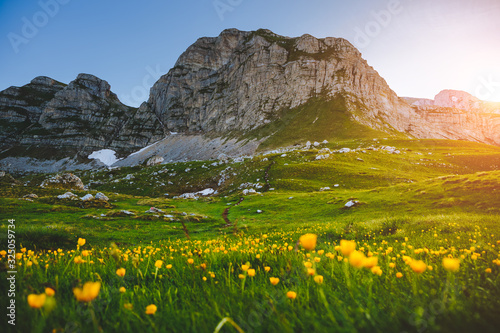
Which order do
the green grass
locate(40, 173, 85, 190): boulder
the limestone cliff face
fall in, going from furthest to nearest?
the limestone cliff face, the green grass, locate(40, 173, 85, 190): boulder

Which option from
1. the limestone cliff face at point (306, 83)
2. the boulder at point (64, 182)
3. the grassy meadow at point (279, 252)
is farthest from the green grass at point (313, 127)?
the boulder at point (64, 182)

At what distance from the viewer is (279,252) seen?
4.21 m

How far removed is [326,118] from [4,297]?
15961 cm

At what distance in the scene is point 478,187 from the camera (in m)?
24.0

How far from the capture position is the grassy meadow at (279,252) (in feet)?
5.19

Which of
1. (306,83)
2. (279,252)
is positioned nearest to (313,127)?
(306,83)

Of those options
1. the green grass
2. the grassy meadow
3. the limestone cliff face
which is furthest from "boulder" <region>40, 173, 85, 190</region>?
the limestone cliff face

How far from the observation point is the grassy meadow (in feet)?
5.19

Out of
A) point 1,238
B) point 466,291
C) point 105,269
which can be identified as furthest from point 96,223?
point 466,291

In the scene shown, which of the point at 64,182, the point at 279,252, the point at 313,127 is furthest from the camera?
the point at 313,127

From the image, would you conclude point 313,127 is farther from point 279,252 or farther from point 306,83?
point 279,252

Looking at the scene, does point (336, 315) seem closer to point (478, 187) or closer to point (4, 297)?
point (4, 297)

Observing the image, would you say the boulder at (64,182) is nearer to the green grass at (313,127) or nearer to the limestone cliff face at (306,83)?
the green grass at (313,127)

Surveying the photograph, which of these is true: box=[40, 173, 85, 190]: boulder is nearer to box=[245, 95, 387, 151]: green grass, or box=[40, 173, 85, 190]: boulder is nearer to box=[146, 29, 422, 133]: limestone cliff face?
box=[245, 95, 387, 151]: green grass
